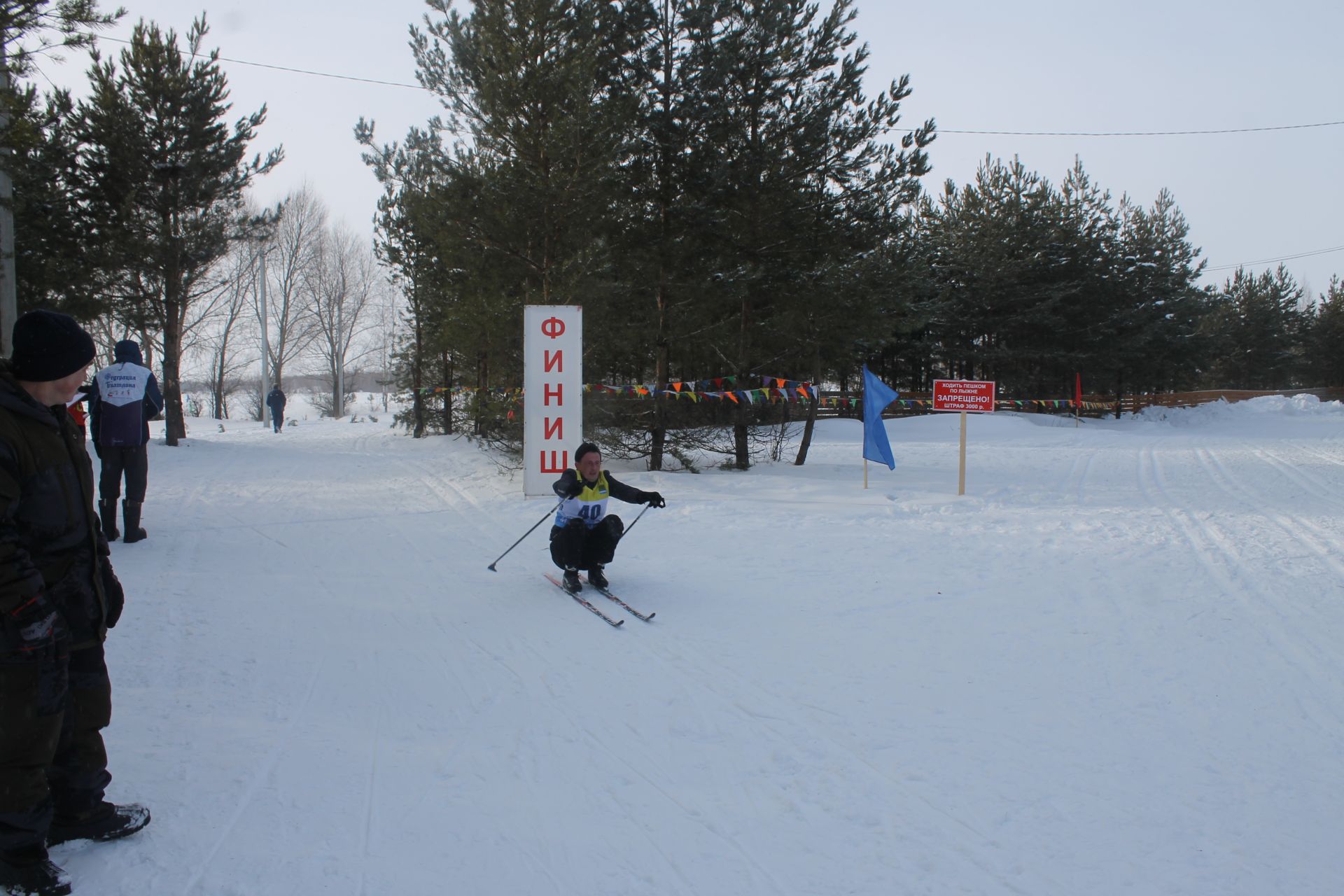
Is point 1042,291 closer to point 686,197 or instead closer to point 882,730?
point 686,197

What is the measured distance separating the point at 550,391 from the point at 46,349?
9.14 meters

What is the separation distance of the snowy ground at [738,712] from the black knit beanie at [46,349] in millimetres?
1668

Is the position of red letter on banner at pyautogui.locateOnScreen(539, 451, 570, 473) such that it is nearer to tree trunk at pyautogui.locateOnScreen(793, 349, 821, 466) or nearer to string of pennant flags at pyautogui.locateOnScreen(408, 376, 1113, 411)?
string of pennant flags at pyautogui.locateOnScreen(408, 376, 1113, 411)

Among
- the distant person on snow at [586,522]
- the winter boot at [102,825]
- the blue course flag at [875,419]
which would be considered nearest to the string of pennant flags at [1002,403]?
the blue course flag at [875,419]

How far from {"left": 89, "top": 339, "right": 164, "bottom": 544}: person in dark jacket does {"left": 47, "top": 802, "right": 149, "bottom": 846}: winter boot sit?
5830 millimetres

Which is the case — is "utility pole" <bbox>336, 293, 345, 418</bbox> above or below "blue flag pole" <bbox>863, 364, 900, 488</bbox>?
above

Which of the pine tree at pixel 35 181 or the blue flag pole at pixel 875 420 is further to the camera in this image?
the blue flag pole at pixel 875 420

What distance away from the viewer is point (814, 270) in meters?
14.6

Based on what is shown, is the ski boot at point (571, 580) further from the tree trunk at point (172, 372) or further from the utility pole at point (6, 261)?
the tree trunk at point (172, 372)

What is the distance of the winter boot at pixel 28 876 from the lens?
2.60m

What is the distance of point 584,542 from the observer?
682 cm

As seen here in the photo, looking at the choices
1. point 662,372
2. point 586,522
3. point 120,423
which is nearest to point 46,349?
point 586,522

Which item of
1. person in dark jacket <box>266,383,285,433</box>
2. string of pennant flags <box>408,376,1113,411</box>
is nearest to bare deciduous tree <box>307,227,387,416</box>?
person in dark jacket <box>266,383,285,433</box>

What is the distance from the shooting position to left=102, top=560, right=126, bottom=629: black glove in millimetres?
3064
